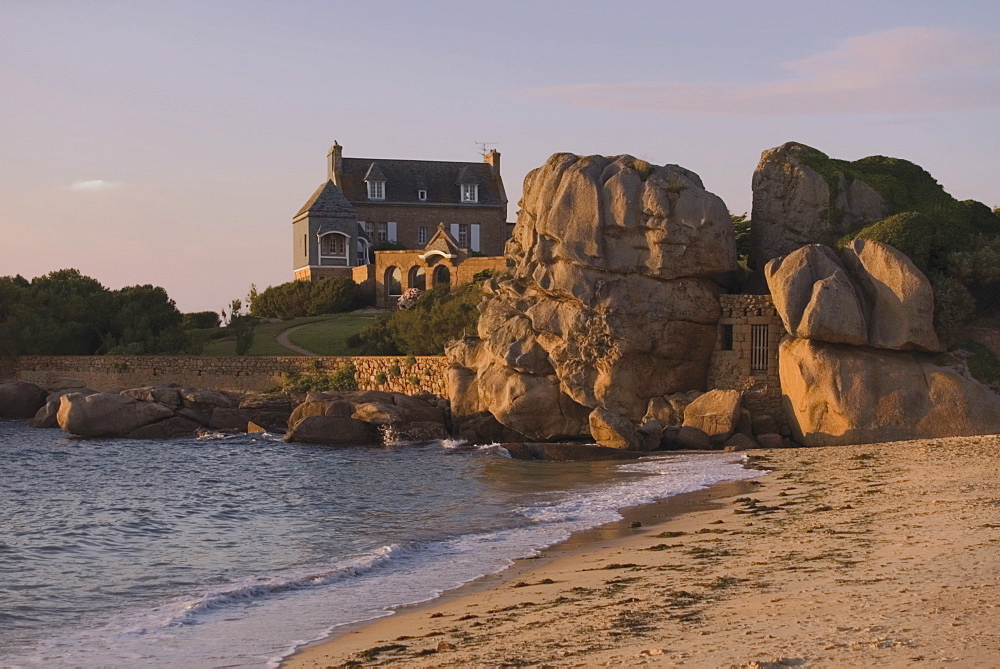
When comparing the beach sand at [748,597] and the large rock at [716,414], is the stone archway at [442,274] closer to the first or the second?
the large rock at [716,414]

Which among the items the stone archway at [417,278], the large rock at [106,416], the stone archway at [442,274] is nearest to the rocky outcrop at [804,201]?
the large rock at [106,416]

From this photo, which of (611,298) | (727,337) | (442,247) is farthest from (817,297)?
(442,247)

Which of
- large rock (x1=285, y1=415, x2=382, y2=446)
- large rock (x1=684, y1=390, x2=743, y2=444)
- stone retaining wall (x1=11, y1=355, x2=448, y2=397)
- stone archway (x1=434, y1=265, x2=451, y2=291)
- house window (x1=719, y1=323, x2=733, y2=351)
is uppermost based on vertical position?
stone archway (x1=434, y1=265, x2=451, y2=291)

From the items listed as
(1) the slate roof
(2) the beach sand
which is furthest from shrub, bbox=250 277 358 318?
(2) the beach sand

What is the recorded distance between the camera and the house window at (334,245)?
250 ft

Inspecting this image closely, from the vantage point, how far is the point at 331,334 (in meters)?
55.4

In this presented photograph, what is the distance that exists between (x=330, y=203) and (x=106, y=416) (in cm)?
4053

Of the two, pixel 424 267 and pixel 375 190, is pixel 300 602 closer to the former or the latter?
pixel 424 267

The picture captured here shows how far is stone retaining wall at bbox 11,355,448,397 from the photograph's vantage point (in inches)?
1597

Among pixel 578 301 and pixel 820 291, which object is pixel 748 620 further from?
pixel 578 301

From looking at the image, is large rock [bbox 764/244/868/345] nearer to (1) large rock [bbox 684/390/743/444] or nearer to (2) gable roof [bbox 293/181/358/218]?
(1) large rock [bbox 684/390/743/444]

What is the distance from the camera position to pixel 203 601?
13.0m

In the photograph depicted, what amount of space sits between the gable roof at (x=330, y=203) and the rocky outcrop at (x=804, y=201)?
47.4 meters

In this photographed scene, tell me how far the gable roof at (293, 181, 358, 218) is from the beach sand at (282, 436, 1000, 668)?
61436 mm
